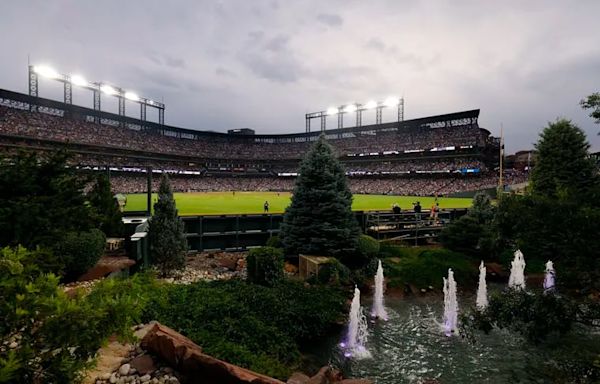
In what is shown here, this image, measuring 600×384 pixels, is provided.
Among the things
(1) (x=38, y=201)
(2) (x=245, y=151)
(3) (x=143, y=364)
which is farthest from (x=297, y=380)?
(2) (x=245, y=151)

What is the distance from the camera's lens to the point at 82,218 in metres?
9.39

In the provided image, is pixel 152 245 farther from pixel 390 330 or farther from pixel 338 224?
pixel 390 330

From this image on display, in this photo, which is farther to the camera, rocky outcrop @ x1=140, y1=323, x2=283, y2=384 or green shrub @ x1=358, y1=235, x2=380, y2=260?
green shrub @ x1=358, y1=235, x2=380, y2=260

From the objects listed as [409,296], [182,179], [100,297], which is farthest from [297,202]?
[182,179]

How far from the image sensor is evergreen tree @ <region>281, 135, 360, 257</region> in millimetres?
14719

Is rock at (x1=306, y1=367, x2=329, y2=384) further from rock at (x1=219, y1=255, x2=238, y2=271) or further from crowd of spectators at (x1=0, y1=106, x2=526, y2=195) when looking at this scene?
crowd of spectators at (x1=0, y1=106, x2=526, y2=195)

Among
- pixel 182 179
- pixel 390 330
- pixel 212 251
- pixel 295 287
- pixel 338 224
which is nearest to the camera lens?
pixel 390 330

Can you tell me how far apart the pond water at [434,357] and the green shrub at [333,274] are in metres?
2.70

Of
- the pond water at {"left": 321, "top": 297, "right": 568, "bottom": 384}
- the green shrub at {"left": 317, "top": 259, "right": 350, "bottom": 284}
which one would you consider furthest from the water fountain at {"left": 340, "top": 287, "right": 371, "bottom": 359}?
the green shrub at {"left": 317, "top": 259, "right": 350, "bottom": 284}

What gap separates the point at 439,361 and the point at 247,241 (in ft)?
41.5

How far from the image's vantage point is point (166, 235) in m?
13.1

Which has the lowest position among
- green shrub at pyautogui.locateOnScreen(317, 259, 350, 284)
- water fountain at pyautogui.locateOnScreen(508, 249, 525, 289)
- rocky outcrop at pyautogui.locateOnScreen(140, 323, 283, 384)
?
water fountain at pyautogui.locateOnScreen(508, 249, 525, 289)

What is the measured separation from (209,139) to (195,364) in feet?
363

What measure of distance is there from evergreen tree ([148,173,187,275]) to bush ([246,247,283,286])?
3.27m
